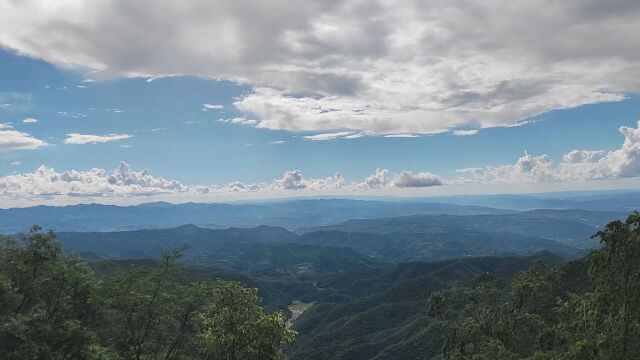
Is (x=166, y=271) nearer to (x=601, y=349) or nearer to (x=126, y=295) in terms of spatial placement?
(x=126, y=295)

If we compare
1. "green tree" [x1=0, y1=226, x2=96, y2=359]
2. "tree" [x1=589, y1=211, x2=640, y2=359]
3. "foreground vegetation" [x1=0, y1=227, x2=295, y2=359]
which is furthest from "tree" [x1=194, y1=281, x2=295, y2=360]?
"tree" [x1=589, y1=211, x2=640, y2=359]

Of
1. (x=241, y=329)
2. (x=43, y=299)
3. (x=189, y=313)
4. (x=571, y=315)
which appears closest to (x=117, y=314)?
(x=43, y=299)

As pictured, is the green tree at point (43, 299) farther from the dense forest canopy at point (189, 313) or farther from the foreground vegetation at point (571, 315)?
the foreground vegetation at point (571, 315)

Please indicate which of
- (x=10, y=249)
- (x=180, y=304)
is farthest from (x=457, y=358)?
(x=10, y=249)

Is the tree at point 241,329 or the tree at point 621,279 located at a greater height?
the tree at point 621,279

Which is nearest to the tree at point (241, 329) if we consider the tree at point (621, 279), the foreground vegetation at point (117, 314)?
the foreground vegetation at point (117, 314)

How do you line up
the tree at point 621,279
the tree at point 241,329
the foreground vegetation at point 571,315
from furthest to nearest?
the tree at point 241,329, the foreground vegetation at point 571,315, the tree at point 621,279

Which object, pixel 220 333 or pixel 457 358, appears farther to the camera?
pixel 457 358
